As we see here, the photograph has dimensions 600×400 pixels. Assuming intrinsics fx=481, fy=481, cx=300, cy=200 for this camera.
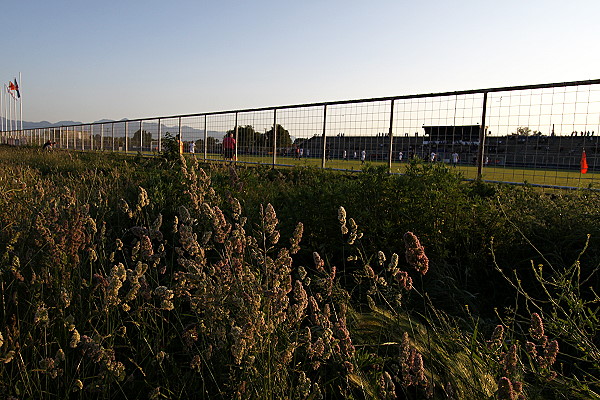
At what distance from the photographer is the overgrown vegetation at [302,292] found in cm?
164

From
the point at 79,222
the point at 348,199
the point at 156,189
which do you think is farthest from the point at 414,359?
the point at 156,189

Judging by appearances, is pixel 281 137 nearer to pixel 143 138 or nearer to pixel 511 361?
pixel 511 361

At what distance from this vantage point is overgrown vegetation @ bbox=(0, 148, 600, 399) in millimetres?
1638

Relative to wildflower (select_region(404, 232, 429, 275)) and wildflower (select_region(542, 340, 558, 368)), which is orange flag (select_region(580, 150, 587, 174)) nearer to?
wildflower (select_region(542, 340, 558, 368))

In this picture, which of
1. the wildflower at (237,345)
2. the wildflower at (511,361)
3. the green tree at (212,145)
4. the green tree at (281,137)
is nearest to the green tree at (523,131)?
the green tree at (281,137)

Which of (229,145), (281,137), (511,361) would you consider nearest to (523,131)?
(281,137)

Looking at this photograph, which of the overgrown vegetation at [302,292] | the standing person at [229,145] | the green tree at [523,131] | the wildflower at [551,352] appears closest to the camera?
the wildflower at [551,352]

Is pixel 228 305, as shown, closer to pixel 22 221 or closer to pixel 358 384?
pixel 358 384

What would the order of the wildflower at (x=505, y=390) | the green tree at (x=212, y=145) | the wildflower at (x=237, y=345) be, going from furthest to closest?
the green tree at (x=212, y=145) → the wildflower at (x=237, y=345) → the wildflower at (x=505, y=390)

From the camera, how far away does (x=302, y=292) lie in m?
1.67

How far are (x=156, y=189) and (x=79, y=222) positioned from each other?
2443mm

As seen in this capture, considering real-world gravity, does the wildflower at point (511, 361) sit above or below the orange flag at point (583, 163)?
below

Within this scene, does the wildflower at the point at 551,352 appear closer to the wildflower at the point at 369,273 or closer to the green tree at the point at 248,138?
the wildflower at the point at 369,273

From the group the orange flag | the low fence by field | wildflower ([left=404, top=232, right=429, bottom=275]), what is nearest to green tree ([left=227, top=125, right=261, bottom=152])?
the low fence by field
